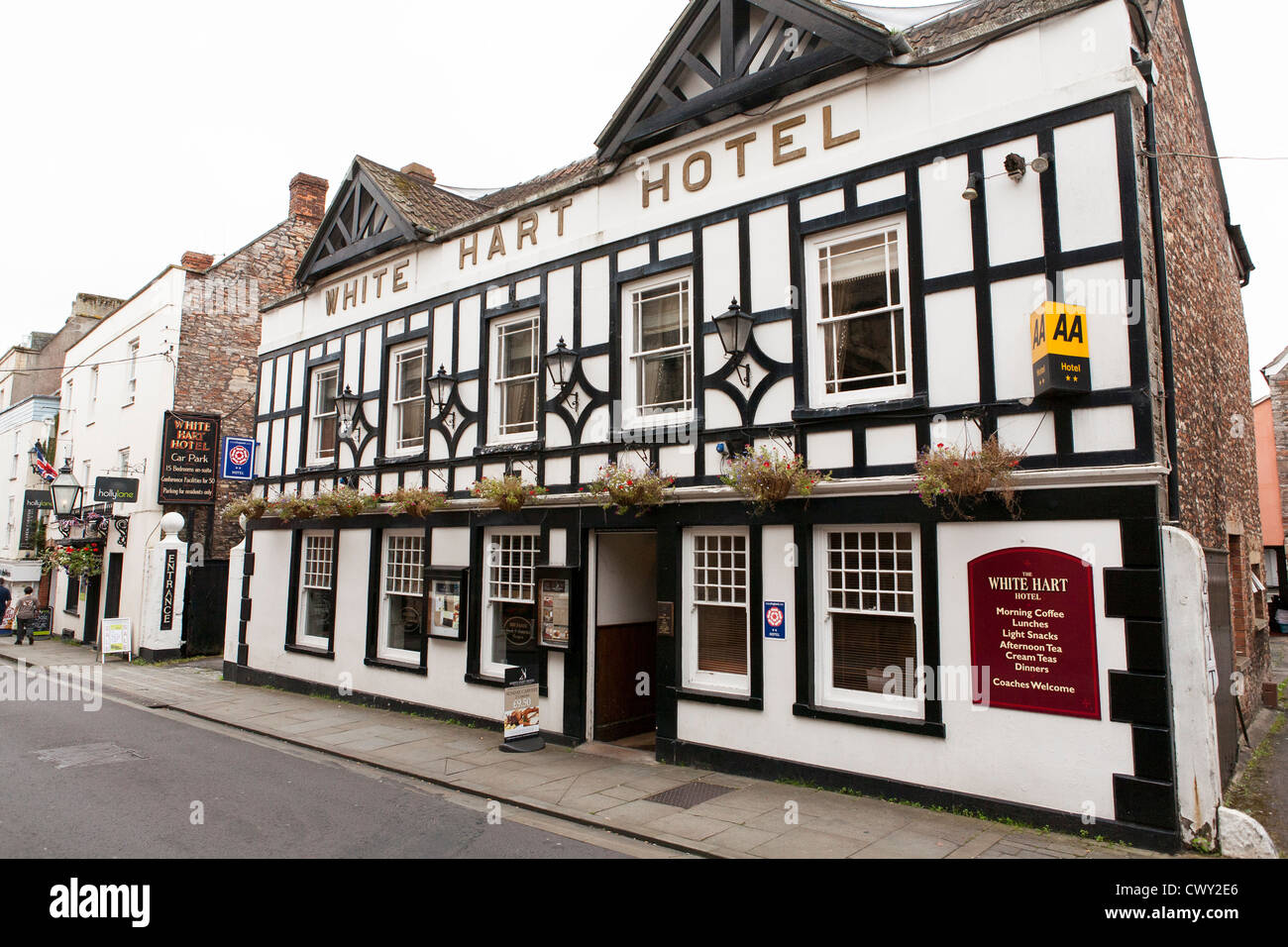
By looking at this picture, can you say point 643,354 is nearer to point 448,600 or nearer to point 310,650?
point 448,600

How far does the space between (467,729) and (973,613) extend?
772cm

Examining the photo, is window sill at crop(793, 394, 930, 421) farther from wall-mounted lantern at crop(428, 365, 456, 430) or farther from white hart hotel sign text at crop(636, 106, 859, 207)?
wall-mounted lantern at crop(428, 365, 456, 430)

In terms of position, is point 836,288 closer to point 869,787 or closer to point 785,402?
point 785,402

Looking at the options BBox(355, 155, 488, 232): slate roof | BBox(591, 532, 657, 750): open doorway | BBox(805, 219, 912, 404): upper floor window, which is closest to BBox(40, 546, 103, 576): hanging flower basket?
BBox(355, 155, 488, 232): slate roof

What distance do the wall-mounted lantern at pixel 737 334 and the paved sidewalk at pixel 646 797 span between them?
464 cm

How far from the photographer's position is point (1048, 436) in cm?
729

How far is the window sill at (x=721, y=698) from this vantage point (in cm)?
895

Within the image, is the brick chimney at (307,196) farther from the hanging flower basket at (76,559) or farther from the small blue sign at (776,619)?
the small blue sign at (776,619)

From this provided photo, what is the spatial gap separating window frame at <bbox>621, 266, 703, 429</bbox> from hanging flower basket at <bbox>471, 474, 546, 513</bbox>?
180 cm

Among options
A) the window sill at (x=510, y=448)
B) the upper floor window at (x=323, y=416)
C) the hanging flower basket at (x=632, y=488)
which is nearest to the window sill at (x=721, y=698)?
the hanging flower basket at (x=632, y=488)

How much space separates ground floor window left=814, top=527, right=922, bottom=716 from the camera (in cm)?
812
